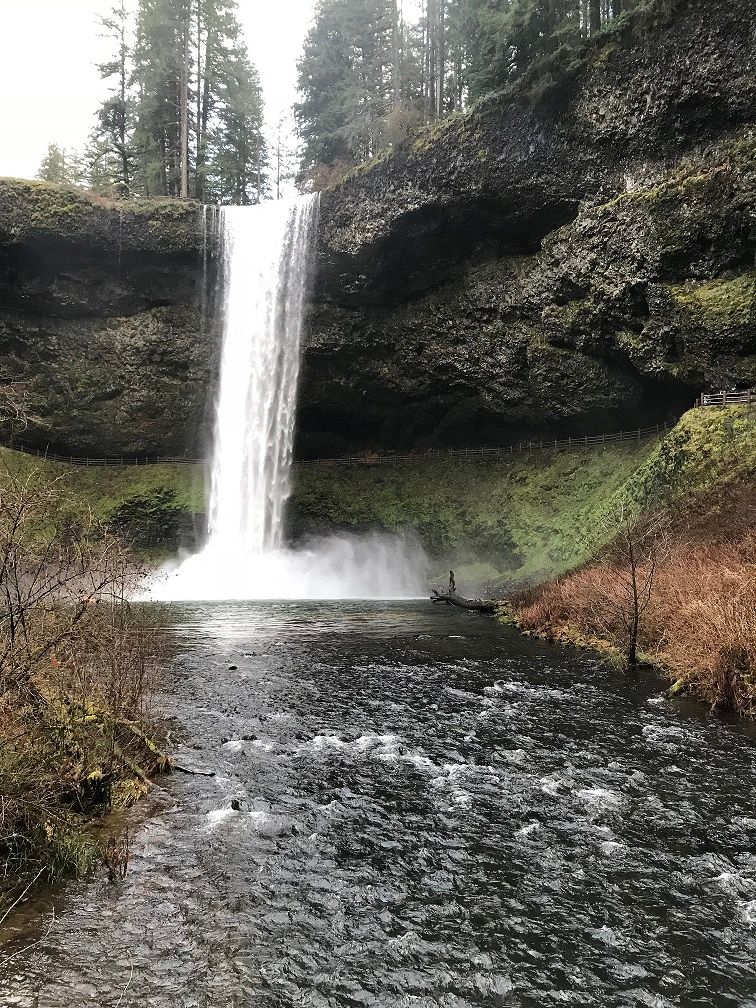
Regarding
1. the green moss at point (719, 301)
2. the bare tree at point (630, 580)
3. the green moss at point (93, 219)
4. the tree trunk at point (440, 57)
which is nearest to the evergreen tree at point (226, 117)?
the green moss at point (93, 219)

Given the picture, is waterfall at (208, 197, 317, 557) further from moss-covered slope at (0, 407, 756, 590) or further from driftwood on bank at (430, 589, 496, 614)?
driftwood on bank at (430, 589, 496, 614)

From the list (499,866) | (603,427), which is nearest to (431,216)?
(603,427)

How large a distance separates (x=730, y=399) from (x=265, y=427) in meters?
21.1

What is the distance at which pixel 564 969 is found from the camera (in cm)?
410

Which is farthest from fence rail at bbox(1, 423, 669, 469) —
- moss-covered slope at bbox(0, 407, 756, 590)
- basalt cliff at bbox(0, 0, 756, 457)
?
basalt cliff at bbox(0, 0, 756, 457)

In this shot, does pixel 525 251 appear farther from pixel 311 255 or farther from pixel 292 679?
pixel 292 679

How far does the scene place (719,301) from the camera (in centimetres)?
2369

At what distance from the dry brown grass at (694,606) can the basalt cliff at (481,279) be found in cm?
951

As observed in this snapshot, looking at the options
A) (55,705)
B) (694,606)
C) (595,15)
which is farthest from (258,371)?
(55,705)

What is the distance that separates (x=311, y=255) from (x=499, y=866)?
104ft

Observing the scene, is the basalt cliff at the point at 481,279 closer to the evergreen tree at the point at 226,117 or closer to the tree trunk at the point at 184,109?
the tree trunk at the point at 184,109

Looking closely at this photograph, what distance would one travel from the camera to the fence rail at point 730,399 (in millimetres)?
21106

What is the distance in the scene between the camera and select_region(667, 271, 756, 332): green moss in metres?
23.1

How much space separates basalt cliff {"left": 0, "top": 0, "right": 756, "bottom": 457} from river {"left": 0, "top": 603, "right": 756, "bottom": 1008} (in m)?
20.3
